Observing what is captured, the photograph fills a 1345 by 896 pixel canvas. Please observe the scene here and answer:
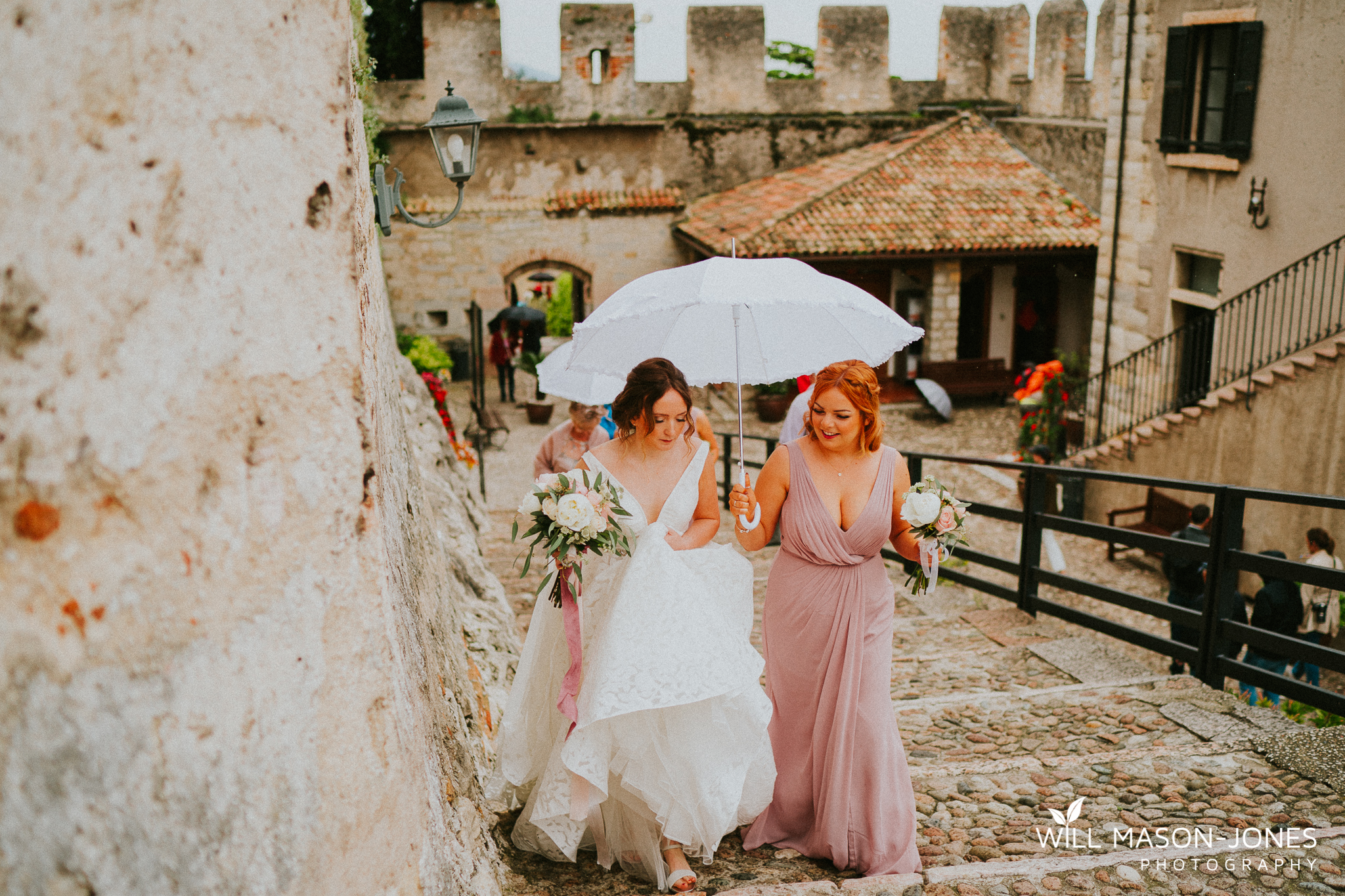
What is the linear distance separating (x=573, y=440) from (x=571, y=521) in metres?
2.16

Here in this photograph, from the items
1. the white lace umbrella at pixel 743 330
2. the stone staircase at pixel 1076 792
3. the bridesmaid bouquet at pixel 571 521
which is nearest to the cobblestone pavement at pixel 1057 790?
the stone staircase at pixel 1076 792

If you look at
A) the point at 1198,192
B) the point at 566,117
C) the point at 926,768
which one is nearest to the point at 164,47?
the point at 926,768

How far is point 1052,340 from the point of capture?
1814 centimetres

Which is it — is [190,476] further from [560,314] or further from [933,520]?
[560,314]

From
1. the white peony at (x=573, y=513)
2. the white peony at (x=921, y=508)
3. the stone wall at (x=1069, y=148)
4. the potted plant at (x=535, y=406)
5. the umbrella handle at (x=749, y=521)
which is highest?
the stone wall at (x=1069, y=148)

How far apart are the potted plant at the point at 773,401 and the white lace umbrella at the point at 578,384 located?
11.1 m

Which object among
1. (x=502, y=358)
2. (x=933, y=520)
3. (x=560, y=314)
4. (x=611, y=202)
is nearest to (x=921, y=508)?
(x=933, y=520)

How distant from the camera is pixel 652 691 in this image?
2783mm

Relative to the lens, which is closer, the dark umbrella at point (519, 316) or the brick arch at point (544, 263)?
the dark umbrella at point (519, 316)

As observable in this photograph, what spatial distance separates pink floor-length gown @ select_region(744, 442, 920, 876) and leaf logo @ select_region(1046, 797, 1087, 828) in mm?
541

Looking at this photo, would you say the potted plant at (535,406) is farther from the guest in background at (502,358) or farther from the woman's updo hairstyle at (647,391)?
the woman's updo hairstyle at (647,391)

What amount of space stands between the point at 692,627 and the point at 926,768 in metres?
1.47

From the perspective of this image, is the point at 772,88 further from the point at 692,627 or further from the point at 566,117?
the point at 692,627

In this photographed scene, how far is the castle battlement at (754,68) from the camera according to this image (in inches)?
674
